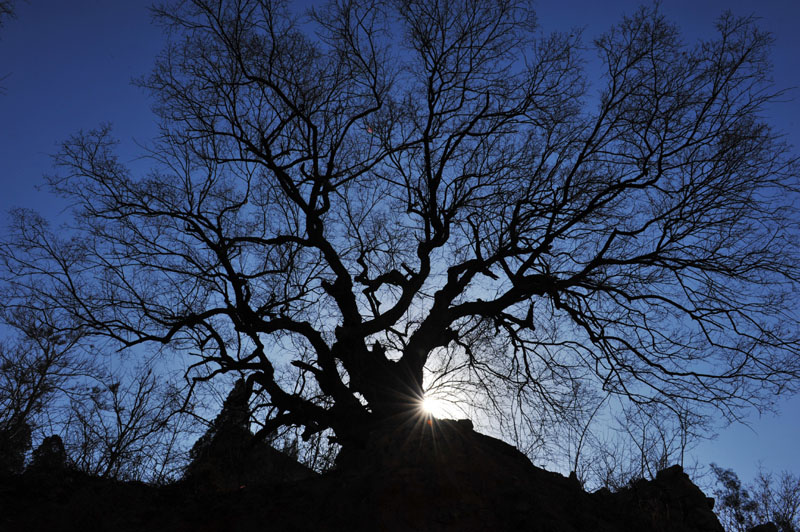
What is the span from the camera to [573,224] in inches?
298

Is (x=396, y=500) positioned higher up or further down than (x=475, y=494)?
further down

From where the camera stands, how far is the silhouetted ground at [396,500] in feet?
15.6

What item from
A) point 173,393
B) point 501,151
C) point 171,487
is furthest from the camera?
point 501,151

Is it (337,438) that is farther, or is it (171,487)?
(337,438)

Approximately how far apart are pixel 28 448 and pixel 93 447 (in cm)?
210

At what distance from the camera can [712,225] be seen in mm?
7035

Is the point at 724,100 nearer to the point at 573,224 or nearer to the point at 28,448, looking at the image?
the point at 573,224

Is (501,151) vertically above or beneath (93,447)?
above

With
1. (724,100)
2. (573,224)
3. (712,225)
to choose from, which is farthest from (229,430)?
(724,100)

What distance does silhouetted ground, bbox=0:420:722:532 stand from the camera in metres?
4.76

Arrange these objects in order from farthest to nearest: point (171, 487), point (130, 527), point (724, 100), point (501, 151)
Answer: point (501, 151) < point (724, 100) < point (171, 487) < point (130, 527)

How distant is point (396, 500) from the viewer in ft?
15.9

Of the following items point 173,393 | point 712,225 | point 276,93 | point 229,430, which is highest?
point 276,93

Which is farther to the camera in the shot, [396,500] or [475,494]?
[475,494]
